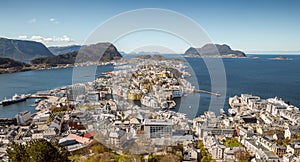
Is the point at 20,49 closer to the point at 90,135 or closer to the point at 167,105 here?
the point at 167,105

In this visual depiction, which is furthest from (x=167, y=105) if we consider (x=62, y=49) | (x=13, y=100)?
(x=62, y=49)

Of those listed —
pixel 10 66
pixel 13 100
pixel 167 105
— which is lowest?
pixel 13 100

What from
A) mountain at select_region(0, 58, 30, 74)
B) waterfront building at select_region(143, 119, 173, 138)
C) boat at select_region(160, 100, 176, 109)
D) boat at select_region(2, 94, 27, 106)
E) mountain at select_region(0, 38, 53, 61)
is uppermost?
mountain at select_region(0, 38, 53, 61)

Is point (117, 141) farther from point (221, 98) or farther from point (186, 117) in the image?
point (221, 98)

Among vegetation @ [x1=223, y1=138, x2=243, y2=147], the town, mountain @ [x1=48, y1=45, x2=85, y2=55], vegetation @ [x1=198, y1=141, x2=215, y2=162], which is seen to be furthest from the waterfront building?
mountain @ [x1=48, y1=45, x2=85, y2=55]

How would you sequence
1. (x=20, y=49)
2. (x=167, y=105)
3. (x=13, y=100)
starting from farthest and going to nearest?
(x=20, y=49)
(x=13, y=100)
(x=167, y=105)

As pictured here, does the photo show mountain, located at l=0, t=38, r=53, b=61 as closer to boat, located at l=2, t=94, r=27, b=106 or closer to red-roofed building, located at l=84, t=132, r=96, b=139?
boat, located at l=2, t=94, r=27, b=106
